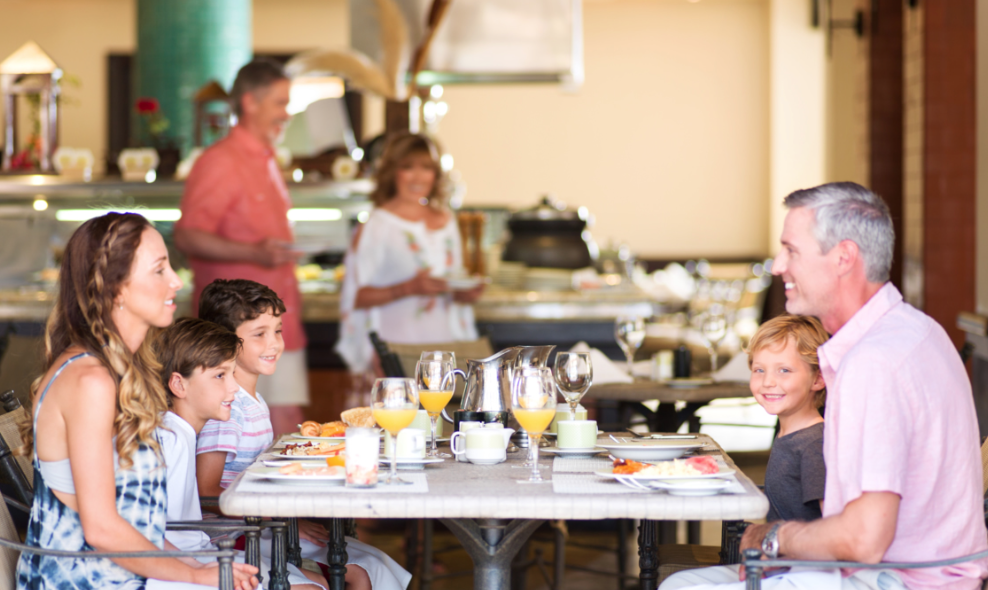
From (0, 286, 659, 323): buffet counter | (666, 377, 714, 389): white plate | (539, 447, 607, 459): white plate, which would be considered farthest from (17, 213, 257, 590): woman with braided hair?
(0, 286, 659, 323): buffet counter

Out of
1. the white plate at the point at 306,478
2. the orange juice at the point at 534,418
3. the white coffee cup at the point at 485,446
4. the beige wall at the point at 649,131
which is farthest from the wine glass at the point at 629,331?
the beige wall at the point at 649,131

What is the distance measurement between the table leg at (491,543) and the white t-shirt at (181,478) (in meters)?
0.54

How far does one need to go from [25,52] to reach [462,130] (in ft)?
24.2

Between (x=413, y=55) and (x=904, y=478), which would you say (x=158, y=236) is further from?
(x=413, y=55)

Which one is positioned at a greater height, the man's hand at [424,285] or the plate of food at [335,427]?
the man's hand at [424,285]

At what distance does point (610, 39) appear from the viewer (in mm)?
12477

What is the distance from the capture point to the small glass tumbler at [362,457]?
1.81 metres

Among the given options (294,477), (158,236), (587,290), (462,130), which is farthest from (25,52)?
(462,130)

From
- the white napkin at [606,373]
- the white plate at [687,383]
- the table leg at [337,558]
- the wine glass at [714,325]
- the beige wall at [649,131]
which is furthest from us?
the beige wall at [649,131]

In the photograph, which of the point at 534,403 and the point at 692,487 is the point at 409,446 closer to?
the point at 534,403

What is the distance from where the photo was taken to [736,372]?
11.7 feet

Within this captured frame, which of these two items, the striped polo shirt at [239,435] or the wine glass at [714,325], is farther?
the wine glass at [714,325]

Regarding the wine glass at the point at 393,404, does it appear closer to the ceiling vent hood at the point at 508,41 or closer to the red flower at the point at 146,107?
the ceiling vent hood at the point at 508,41

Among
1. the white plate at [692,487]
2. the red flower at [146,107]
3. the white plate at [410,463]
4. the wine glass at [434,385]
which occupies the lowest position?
the white plate at [410,463]
